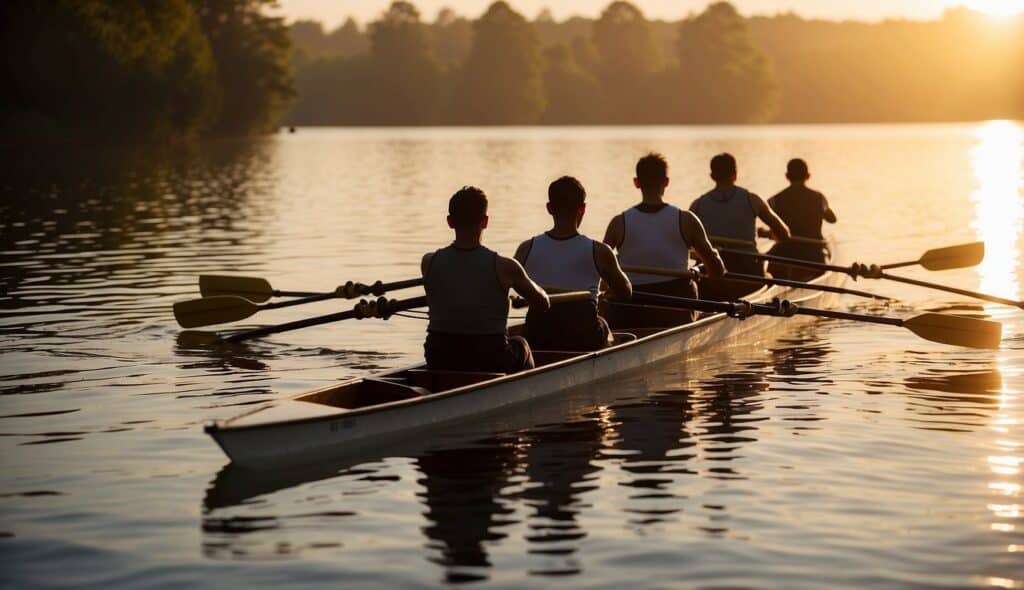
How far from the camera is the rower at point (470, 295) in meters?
11.6

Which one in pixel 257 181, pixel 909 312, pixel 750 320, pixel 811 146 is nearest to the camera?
pixel 750 320

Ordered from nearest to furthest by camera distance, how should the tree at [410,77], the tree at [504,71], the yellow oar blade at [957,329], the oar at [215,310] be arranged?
the yellow oar blade at [957,329] → the oar at [215,310] → the tree at [504,71] → the tree at [410,77]

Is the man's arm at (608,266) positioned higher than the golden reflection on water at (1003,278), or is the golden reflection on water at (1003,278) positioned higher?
the man's arm at (608,266)

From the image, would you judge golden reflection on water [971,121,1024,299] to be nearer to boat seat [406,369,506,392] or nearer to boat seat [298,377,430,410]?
boat seat [406,369,506,392]

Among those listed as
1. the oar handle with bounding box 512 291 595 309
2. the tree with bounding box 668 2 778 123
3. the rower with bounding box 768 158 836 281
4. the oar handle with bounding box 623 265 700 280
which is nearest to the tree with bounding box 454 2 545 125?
the tree with bounding box 668 2 778 123

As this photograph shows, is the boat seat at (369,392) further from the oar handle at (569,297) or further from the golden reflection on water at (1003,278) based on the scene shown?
the golden reflection on water at (1003,278)

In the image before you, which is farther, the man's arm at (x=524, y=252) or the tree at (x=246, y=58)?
the tree at (x=246, y=58)

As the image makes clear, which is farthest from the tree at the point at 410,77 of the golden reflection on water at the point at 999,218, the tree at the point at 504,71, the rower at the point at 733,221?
the rower at the point at 733,221

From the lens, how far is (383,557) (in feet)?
29.3

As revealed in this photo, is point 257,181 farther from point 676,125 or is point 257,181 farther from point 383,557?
point 676,125

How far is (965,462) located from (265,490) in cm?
512

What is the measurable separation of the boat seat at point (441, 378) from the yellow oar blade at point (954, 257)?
8.41m

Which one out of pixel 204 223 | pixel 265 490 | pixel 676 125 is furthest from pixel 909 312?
pixel 676 125

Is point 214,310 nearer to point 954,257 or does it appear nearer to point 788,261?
point 788,261
